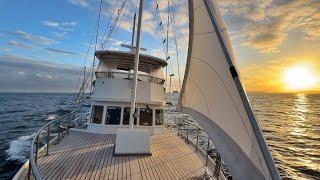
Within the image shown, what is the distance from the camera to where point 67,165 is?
29.3ft

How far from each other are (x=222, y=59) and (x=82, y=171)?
646 cm

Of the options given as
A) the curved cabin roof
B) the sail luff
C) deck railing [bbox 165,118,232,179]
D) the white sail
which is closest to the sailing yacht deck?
deck railing [bbox 165,118,232,179]

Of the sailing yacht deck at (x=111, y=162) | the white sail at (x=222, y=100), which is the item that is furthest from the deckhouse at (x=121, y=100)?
the white sail at (x=222, y=100)

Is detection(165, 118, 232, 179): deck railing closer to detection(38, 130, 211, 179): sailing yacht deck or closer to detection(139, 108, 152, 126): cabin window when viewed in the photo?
detection(38, 130, 211, 179): sailing yacht deck

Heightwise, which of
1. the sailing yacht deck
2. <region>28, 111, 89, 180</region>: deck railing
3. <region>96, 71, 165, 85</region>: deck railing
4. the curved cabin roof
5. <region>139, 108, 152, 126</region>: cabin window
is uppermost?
the curved cabin roof

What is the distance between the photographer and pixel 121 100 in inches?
563

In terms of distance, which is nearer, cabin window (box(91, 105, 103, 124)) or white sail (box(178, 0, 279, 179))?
white sail (box(178, 0, 279, 179))

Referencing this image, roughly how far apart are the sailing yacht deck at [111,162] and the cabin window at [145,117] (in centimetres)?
237

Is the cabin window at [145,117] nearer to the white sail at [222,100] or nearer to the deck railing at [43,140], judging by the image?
the deck railing at [43,140]

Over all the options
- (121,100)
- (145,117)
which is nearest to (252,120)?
(121,100)

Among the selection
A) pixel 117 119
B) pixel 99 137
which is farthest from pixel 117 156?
pixel 117 119

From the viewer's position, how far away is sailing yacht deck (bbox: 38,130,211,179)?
823 centimetres

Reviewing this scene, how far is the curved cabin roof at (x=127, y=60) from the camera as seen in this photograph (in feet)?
51.5

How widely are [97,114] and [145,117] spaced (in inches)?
114
